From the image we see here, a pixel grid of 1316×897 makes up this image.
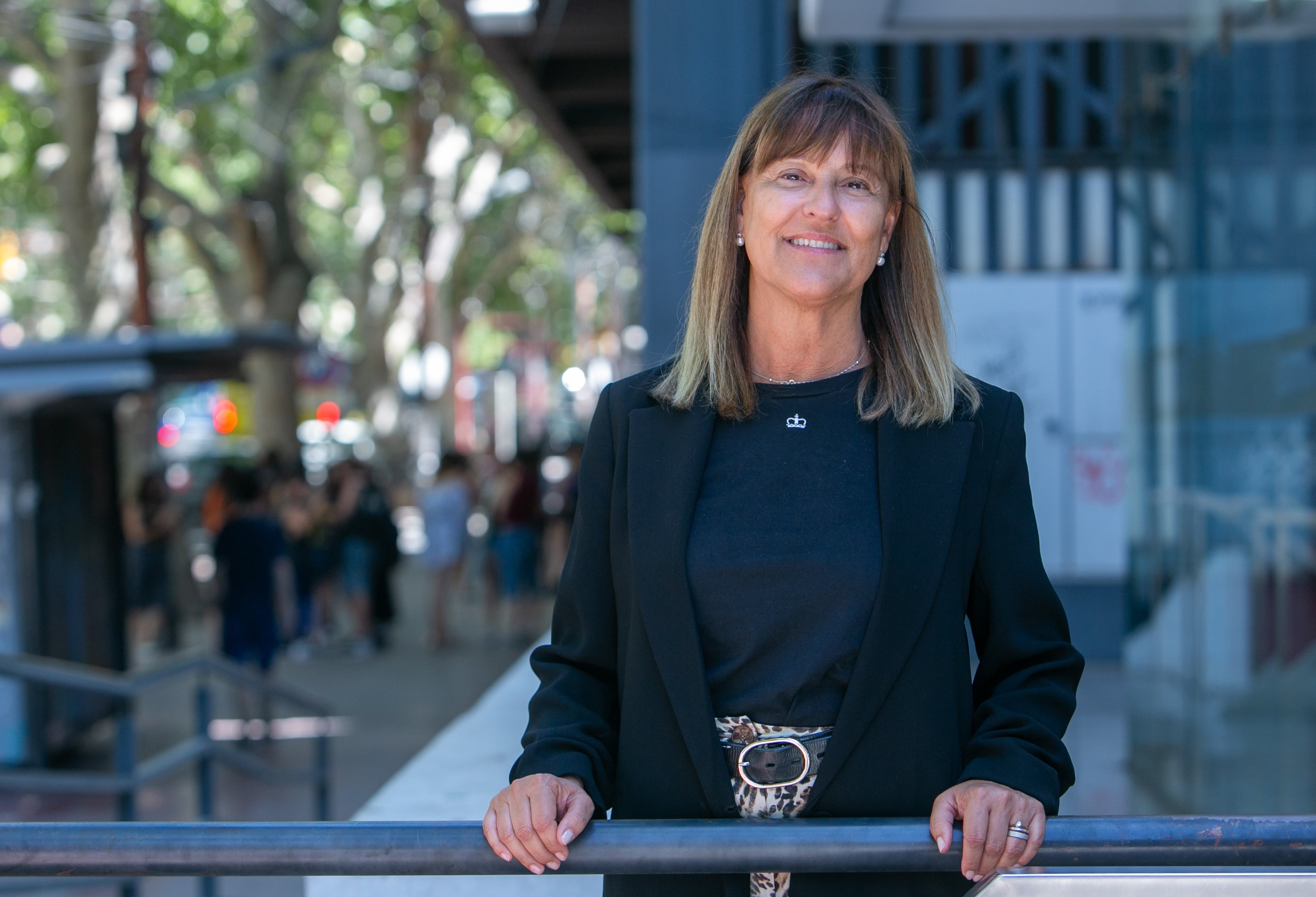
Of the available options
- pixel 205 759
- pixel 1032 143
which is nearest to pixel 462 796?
pixel 205 759

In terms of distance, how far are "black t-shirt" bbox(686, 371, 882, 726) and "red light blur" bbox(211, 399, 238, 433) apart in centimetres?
3679

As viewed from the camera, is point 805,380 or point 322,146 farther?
point 322,146

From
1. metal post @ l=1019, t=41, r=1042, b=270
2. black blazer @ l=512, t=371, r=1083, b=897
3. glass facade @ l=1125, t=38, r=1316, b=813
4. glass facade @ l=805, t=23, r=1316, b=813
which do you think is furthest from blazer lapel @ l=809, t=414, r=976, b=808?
metal post @ l=1019, t=41, r=1042, b=270

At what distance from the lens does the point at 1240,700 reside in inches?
213

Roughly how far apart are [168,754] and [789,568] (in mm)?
4778

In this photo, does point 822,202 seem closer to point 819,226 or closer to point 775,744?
point 819,226

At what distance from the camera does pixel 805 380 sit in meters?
1.92

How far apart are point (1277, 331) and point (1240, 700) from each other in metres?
1.49

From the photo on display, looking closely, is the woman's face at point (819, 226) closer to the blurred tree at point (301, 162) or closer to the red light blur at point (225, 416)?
the blurred tree at point (301, 162)

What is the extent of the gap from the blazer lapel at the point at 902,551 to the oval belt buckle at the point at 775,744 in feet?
0.10

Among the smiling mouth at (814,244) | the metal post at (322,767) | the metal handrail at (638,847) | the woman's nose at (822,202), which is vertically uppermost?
the woman's nose at (822,202)

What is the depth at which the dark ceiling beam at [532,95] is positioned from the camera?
991cm

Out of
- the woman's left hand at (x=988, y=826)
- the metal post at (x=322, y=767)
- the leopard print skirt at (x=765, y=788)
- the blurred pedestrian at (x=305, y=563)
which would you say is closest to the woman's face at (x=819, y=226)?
the leopard print skirt at (x=765, y=788)

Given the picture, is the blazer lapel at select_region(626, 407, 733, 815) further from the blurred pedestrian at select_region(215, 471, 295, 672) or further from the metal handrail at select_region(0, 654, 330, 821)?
the blurred pedestrian at select_region(215, 471, 295, 672)
